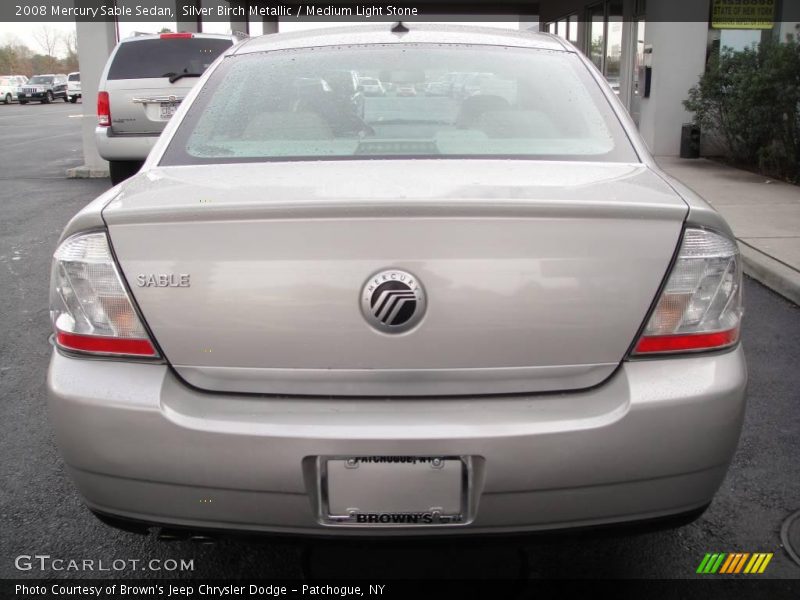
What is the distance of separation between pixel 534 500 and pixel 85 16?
12.5 metres

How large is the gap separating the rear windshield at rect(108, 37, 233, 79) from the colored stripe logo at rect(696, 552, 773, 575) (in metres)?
8.56

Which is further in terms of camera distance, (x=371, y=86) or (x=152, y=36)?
(x=152, y=36)

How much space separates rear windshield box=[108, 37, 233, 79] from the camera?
32.1ft

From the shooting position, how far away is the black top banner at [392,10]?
12961mm

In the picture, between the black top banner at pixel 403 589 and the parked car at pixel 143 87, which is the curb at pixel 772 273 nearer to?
the black top banner at pixel 403 589

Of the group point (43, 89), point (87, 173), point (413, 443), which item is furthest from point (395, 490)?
point (43, 89)

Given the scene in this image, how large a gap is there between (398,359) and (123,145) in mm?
8764

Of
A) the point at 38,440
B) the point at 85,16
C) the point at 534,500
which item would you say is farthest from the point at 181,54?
the point at 534,500

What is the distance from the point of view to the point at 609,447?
75.7 inches

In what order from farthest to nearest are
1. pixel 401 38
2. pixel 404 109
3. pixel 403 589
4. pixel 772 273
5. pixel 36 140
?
pixel 36 140 → pixel 772 273 → pixel 401 38 → pixel 404 109 → pixel 403 589

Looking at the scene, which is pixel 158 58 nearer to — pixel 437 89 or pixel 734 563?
pixel 437 89

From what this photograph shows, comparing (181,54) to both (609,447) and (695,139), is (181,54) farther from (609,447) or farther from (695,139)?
(609,447)

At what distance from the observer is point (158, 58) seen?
9852 millimetres

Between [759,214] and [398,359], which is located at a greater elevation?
[398,359]
